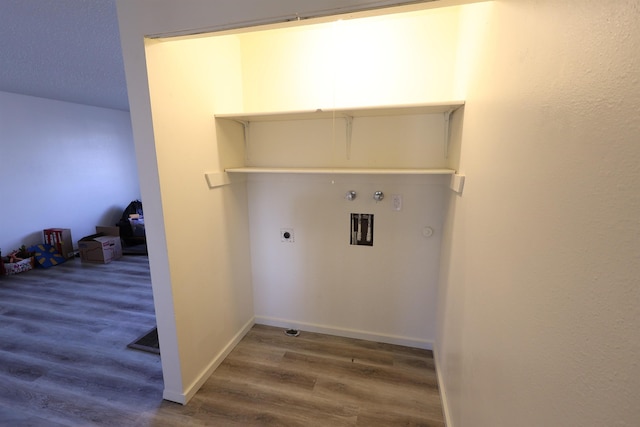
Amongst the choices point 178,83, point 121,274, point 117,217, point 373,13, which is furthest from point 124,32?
point 117,217

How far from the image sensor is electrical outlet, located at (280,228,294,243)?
8.14 ft

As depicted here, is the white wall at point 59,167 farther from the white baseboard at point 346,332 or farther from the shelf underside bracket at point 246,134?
the white baseboard at point 346,332

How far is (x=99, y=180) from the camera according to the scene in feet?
16.7

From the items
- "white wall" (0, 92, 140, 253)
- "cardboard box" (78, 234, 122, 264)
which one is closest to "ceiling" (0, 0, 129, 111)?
"white wall" (0, 92, 140, 253)

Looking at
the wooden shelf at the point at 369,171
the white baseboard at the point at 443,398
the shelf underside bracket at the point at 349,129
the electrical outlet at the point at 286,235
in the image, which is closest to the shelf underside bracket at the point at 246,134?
the wooden shelf at the point at 369,171

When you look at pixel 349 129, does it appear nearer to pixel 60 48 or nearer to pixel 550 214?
pixel 550 214

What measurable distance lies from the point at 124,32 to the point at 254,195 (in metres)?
1.38

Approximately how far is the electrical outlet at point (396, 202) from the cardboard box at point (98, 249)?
4472 mm

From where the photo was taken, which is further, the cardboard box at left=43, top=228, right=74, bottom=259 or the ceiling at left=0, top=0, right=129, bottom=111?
the cardboard box at left=43, top=228, right=74, bottom=259

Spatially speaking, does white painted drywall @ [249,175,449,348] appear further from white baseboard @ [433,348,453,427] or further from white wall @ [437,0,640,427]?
white wall @ [437,0,640,427]

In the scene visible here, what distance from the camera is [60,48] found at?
238 cm

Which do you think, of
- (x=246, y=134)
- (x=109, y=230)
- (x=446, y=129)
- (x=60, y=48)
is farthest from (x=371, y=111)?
(x=109, y=230)

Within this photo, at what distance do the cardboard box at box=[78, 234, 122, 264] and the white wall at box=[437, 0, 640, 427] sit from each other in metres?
5.09

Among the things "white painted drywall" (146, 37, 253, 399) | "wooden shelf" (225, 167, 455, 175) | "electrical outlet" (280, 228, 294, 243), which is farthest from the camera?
"electrical outlet" (280, 228, 294, 243)
